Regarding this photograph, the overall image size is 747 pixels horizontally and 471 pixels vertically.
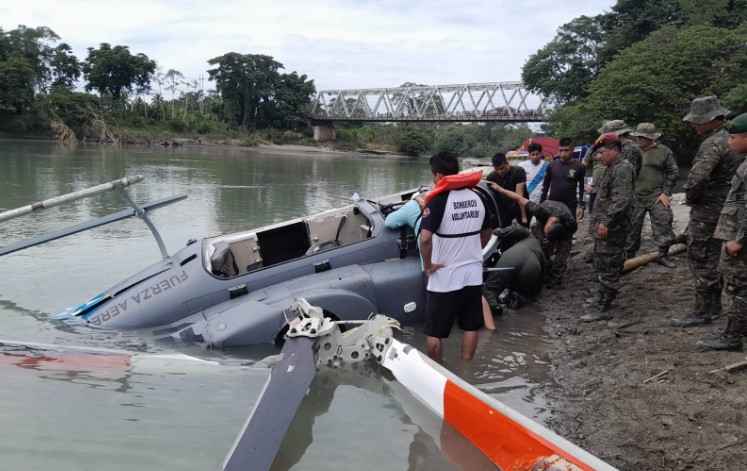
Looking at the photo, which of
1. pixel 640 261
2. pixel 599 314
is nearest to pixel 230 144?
pixel 640 261

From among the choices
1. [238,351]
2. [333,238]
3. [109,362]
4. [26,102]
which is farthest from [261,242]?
[26,102]

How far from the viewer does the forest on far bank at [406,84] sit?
22.6 m

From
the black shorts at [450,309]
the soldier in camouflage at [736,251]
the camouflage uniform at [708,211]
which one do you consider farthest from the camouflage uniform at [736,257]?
the black shorts at [450,309]

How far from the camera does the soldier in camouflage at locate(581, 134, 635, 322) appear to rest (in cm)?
570

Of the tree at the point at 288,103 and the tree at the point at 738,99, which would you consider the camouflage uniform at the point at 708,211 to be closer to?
the tree at the point at 738,99

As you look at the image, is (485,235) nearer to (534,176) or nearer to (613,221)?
(613,221)

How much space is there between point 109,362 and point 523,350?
3826 millimetres

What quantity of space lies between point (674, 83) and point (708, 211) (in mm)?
20452

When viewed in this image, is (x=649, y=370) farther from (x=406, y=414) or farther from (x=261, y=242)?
(x=261, y=242)

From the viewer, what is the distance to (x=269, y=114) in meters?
79.1

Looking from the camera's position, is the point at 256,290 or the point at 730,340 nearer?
the point at 730,340

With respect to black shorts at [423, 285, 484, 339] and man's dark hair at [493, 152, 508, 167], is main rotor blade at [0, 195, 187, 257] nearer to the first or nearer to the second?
black shorts at [423, 285, 484, 339]

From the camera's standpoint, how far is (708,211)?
514 cm

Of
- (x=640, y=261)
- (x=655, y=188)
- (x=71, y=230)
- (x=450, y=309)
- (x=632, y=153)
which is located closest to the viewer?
(x=450, y=309)
